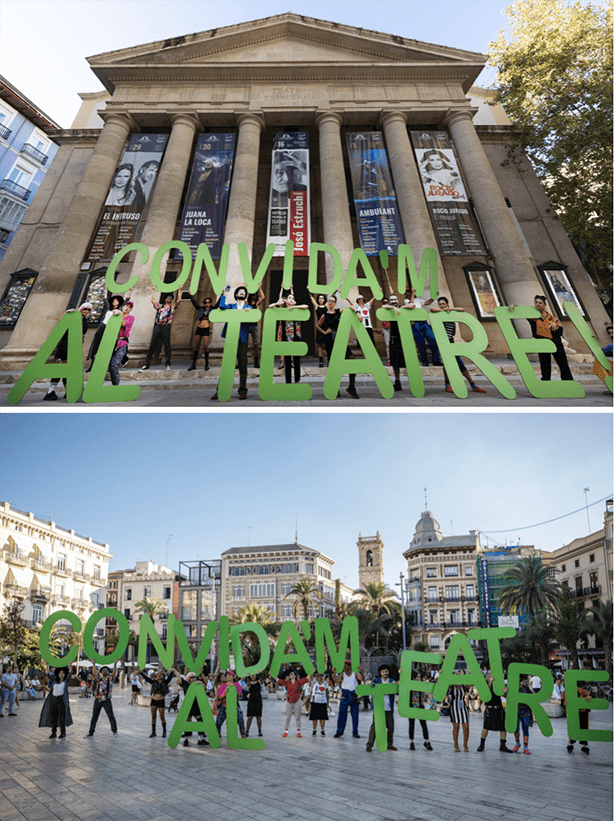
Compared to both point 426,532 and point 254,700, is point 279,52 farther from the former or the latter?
point 426,532

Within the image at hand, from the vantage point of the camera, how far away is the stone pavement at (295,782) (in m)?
5.64

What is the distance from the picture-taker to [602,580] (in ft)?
124

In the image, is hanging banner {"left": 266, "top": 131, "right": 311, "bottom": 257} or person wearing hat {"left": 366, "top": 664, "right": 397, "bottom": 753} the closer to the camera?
person wearing hat {"left": 366, "top": 664, "right": 397, "bottom": 753}

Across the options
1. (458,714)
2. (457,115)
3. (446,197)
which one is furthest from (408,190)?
(458,714)

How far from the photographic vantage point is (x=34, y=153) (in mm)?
45125

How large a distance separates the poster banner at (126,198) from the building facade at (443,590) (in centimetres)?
6136

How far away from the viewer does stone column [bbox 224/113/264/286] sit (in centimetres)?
2036

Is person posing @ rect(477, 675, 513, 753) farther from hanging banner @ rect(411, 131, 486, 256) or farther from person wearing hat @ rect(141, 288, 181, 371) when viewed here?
hanging banner @ rect(411, 131, 486, 256)

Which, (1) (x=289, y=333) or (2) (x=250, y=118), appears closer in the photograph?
(1) (x=289, y=333)

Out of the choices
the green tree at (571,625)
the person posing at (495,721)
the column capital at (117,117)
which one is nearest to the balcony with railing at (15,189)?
the column capital at (117,117)

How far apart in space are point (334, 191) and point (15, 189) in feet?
110

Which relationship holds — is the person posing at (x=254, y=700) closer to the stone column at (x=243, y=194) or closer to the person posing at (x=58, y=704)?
the person posing at (x=58, y=704)

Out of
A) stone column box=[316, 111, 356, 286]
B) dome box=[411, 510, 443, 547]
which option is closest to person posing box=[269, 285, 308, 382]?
stone column box=[316, 111, 356, 286]

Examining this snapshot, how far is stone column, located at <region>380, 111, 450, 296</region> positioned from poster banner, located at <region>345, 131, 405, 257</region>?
1.81 ft
